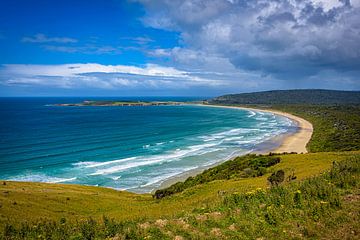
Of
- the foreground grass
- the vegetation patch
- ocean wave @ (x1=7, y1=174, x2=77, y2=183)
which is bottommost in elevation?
ocean wave @ (x1=7, y1=174, x2=77, y2=183)

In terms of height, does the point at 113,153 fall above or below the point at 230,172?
below

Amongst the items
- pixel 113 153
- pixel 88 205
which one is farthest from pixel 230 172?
pixel 113 153

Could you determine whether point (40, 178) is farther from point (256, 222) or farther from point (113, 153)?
point (256, 222)

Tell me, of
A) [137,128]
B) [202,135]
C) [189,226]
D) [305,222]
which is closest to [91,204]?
[189,226]

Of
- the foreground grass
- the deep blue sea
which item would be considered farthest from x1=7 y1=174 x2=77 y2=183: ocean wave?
the foreground grass

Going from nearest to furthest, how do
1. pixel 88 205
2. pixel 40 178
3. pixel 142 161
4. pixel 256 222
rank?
pixel 256 222
pixel 88 205
pixel 40 178
pixel 142 161

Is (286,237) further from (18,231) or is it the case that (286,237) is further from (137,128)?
(137,128)

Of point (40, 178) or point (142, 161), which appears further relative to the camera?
point (142, 161)

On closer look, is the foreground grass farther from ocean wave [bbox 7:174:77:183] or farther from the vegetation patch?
ocean wave [bbox 7:174:77:183]

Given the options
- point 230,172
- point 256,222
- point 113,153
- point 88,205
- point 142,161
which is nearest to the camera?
point 256,222
